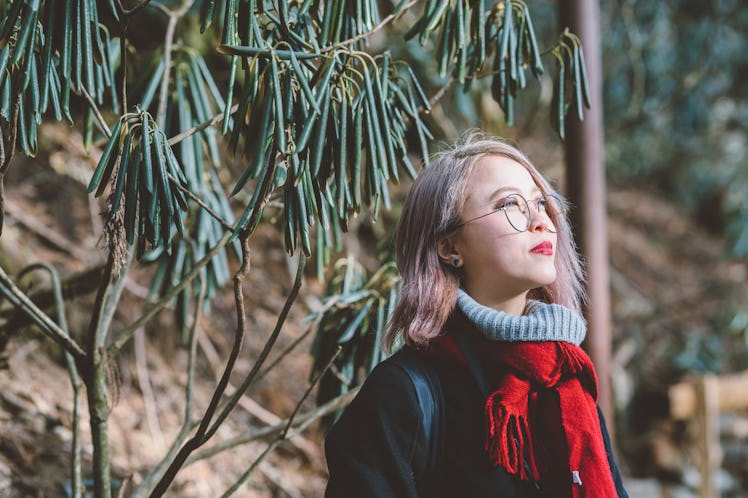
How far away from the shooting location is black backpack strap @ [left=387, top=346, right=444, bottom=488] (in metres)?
1.36

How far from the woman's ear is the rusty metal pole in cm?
124

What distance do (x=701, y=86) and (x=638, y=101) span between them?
7.38ft

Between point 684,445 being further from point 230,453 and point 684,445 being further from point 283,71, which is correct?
point 283,71

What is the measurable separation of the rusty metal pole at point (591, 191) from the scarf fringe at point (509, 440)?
4.44 ft

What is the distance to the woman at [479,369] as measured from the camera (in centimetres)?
134

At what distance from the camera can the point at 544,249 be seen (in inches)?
57.9

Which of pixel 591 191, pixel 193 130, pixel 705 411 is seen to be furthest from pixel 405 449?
pixel 705 411

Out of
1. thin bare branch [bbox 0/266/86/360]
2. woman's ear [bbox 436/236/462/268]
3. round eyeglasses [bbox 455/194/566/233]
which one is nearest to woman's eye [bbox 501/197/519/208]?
round eyeglasses [bbox 455/194/566/233]

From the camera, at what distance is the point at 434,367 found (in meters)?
1.45

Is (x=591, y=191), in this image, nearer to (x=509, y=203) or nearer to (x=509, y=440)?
(x=509, y=203)

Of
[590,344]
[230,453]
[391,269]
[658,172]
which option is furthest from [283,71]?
[658,172]

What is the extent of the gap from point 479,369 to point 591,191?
1537mm

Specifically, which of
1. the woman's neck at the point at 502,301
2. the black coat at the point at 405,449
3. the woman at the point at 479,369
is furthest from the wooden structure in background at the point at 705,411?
the black coat at the point at 405,449

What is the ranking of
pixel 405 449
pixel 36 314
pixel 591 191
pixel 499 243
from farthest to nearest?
pixel 591 191, pixel 36 314, pixel 499 243, pixel 405 449
